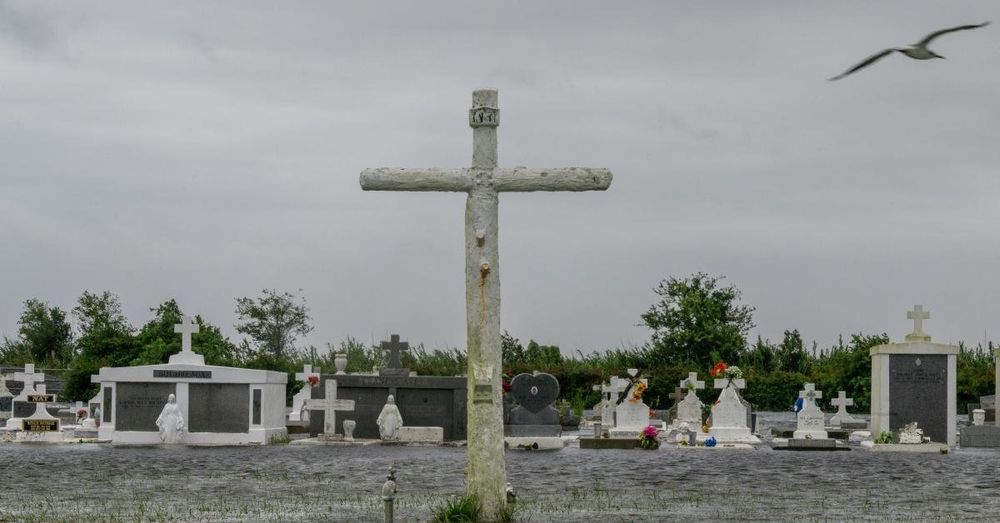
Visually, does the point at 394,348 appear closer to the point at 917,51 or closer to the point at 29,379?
the point at 29,379

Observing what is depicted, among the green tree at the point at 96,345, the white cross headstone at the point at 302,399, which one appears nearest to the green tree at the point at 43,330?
the green tree at the point at 96,345

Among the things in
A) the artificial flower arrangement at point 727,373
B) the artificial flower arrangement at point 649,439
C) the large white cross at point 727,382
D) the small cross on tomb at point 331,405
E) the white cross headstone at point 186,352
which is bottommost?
the artificial flower arrangement at point 649,439

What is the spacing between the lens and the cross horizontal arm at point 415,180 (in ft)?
51.9

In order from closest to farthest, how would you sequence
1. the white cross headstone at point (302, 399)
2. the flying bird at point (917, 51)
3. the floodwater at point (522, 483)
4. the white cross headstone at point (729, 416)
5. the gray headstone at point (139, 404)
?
1. the flying bird at point (917, 51)
2. the floodwater at point (522, 483)
3. the gray headstone at point (139, 404)
4. the white cross headstone at point (729, 416)
5. the white cross headstone at point (302, 399)

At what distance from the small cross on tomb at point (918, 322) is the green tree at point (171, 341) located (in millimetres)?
25665

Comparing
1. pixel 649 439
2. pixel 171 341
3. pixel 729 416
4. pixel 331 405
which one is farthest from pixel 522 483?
pixel 171 341

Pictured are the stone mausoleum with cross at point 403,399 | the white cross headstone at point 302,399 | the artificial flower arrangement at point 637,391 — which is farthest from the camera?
the white cross headstone at point 302,399

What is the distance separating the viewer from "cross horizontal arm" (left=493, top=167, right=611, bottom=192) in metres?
15.7

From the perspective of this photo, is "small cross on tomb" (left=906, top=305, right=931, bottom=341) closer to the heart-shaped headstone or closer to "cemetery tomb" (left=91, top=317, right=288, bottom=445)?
the heart-shaped headstone

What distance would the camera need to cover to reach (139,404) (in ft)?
114

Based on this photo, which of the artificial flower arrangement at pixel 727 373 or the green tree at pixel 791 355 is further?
the green tree at pixel 791 355

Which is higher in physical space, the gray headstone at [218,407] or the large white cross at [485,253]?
the large white cross at [485,253]

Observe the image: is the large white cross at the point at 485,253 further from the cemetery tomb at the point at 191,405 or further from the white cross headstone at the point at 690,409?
the white cross headstone at the point at 690,409

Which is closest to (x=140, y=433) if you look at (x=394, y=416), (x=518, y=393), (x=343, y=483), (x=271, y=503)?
(x=394, y=416)
